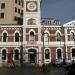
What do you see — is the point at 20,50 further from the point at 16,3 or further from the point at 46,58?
the point at 16,3

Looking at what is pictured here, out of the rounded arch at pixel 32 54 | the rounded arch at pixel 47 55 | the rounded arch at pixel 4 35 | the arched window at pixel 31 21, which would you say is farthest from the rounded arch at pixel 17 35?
the rounded arch at pixel 47 55

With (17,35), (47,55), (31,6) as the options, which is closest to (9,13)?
(31,6)

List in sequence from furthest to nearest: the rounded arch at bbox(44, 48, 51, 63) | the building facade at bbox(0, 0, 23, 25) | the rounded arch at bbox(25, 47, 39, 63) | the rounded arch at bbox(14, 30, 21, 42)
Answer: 1. the building facade at bbox(0, 0, 23, 25)
2. the rounded arch at bbox(14, 30, 21, 42)
3. the rounded arch at bbox(44, 48, 51, 63)
4. the rounded arch at bbox(25, 47, 39, 63)

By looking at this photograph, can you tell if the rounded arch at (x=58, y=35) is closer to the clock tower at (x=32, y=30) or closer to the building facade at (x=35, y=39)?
the building facade at (x=35, y=39)

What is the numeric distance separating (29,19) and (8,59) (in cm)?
952

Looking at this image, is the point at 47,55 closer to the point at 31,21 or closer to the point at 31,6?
the point at 31,21

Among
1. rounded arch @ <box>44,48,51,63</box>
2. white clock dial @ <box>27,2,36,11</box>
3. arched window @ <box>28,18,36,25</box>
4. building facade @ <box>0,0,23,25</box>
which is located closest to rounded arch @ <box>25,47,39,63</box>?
rounded arch @ <box>44,48,51,63</box>

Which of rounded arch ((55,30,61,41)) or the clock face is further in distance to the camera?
the clock face

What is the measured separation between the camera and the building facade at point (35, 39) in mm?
73688

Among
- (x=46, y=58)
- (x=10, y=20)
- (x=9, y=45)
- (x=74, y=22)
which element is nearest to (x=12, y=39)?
(x=9, y=45)

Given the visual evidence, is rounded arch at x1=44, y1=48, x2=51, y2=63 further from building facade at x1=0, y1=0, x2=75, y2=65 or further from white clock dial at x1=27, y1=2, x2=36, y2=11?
white clock dial at x1=27, y1=2, x2=36, y2=11

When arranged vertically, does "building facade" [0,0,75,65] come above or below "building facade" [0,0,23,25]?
below

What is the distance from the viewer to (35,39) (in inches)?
2908

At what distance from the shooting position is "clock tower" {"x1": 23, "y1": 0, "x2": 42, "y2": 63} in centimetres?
7369
